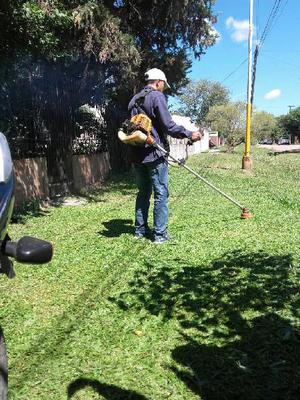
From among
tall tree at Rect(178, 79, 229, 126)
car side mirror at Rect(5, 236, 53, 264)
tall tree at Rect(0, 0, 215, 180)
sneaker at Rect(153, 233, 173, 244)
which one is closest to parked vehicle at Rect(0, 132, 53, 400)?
car side mirror at Rect(5, 236, 53, 264)

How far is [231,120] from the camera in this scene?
47750 millimetres

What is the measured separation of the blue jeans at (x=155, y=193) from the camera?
595cm

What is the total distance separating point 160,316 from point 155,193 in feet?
7.43

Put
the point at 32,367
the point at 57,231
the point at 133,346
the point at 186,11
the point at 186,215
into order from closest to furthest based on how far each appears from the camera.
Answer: the point at 32,367
the point at 133,346
the point at 57,231
the point at 186,215
the point at 186,11

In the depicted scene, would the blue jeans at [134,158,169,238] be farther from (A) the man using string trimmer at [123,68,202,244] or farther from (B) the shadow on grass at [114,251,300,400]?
(B) the shadow on grass at [114,251,300,400]

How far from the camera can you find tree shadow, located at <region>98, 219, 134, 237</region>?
691cm

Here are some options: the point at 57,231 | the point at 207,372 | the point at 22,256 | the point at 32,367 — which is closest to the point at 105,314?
the point at 32,367

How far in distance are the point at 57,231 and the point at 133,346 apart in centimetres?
404

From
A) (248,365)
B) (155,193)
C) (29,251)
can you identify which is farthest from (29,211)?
(29,251)

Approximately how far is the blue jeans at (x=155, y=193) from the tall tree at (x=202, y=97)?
66.8m

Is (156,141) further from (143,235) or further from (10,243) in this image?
(10,243)

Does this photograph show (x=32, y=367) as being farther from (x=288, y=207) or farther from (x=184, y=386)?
(x=288, y=207)

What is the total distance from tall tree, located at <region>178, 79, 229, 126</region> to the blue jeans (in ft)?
219

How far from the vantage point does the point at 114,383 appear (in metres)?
3.03
